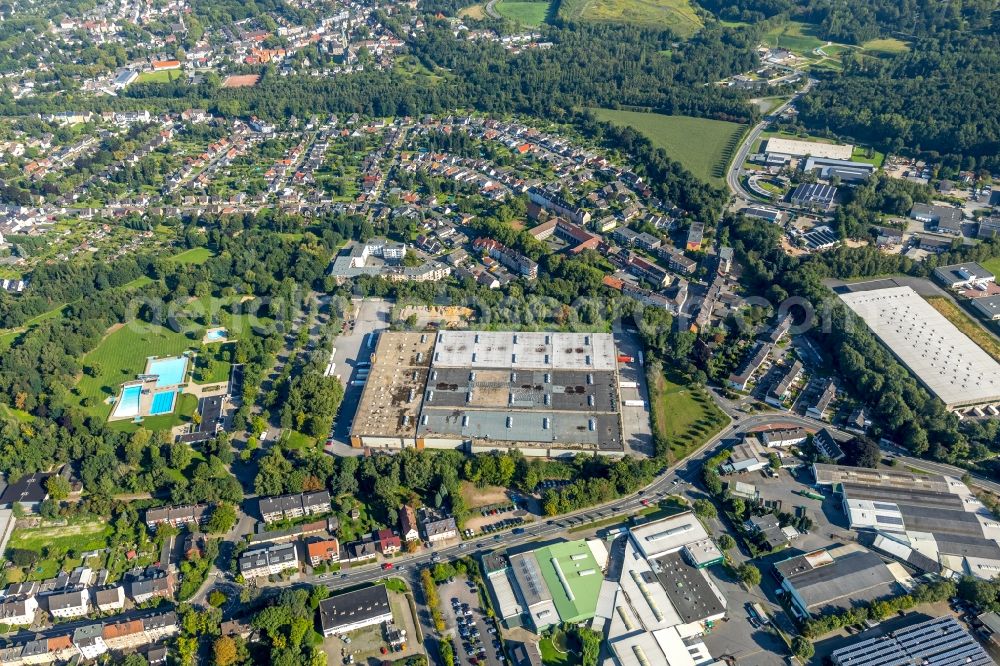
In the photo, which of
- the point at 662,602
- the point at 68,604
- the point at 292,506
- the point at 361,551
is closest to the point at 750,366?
the point at 662,602

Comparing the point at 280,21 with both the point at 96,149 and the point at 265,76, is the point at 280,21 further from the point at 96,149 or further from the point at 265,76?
the point at 96,149

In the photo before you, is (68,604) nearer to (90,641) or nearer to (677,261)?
(90,641)

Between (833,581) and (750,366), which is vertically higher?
(833,581)

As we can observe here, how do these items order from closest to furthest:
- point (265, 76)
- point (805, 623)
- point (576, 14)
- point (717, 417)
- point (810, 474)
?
point (805, 623) → point (810, 474) → point (717, 417) → point (265, 76) → point (576, 14)

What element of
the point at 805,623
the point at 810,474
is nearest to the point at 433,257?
the point at 810,474

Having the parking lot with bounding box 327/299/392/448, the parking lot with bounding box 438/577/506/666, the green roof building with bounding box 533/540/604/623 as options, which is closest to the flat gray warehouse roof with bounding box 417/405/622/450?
the parking lot with bounding box 327/299/392/448

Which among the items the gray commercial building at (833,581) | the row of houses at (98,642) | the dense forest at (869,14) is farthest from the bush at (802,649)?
the dense forest at (869,14)
